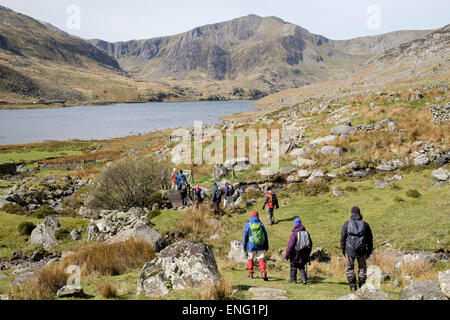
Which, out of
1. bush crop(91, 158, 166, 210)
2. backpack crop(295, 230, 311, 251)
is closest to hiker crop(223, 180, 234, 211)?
bush crop(91, 158, 166, 210)

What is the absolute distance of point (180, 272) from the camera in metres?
8.53

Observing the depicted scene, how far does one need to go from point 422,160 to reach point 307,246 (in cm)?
2178

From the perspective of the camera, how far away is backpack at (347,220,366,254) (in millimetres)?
9305

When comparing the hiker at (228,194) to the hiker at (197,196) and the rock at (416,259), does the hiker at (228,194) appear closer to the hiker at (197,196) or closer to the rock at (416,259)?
the hiker at (197,196)

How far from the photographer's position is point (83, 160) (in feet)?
216

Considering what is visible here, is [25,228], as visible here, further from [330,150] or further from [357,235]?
[330,150]

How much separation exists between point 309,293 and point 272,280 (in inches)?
89.5

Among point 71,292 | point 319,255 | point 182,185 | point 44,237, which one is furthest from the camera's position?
point 182,185

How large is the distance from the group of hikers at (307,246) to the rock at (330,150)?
75.6 ft

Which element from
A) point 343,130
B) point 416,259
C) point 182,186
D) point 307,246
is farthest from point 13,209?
point 343,130

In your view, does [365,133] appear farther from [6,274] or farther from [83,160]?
[83,160]

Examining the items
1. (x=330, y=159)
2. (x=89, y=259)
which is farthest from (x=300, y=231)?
(x=330, y=159)

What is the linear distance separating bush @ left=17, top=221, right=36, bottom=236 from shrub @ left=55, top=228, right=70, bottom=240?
2765mm

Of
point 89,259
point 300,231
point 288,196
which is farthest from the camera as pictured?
point 288,196
